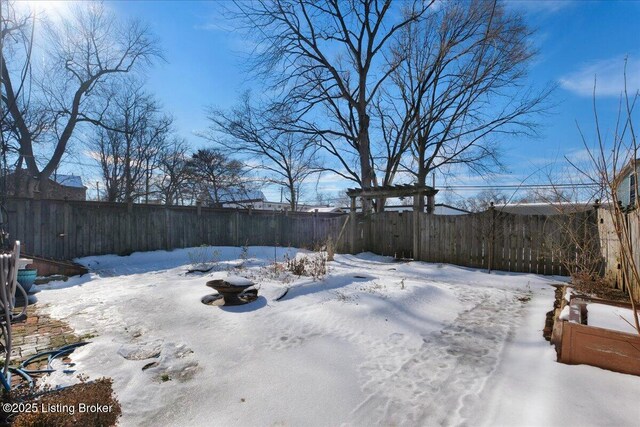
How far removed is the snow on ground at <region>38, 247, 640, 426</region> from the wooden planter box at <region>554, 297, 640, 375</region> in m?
0.11

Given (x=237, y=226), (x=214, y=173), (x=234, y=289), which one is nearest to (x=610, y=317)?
(x=234, y=289)

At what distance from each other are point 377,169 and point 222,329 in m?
16.0

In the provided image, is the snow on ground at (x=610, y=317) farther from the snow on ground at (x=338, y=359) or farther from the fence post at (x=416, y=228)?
the fence post at (x=416, y=228)

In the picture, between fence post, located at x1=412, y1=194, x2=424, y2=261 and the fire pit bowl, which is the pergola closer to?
fence post, located at x1=412, y1=194, x2=424, y2=261

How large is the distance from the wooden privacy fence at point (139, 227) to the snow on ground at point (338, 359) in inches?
159

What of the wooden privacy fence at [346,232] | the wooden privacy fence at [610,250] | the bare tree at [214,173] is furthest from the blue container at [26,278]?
the bare tree at [214,173]

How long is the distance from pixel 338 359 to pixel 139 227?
9.27 metres

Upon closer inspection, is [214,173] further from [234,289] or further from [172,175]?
[234,289]

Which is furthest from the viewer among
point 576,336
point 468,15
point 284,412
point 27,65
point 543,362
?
point 468,15

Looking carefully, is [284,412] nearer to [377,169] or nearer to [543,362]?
[543,362]

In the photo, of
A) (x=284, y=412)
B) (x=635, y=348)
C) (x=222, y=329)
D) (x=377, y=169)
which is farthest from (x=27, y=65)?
(x=377, y=169)

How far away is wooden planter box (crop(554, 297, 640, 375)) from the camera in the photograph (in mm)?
2385

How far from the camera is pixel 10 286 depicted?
6.53ft

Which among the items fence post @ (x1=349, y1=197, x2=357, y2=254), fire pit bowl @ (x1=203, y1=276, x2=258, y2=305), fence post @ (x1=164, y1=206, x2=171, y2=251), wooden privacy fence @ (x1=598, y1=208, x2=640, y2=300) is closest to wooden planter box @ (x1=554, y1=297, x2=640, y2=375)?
wooden privacy fence @ (x1=598, y1=208, x2=640, y2=300)
